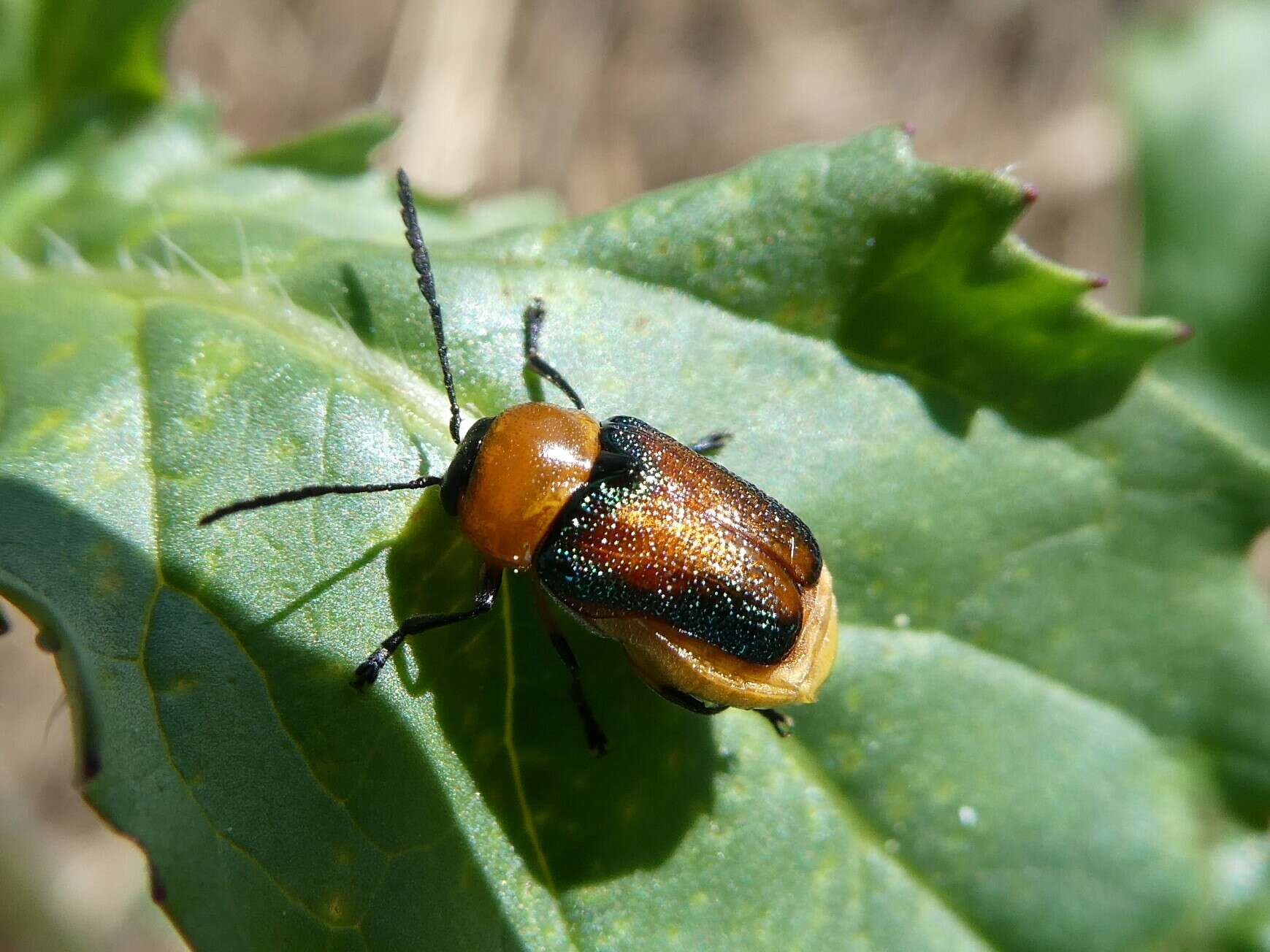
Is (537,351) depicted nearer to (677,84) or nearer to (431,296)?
(431,296)

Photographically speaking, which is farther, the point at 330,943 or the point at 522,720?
the point at 522,720

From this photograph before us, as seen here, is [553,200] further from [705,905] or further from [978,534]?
[705,905]

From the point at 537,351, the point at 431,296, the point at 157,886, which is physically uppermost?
the point at 431,296

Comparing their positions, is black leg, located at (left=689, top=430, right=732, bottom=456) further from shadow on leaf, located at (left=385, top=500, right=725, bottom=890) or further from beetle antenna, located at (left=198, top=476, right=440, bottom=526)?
beetle antenna, located at (left=198, top=476, right=440, bottom=526)

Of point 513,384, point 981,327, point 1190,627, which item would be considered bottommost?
point 1190,627

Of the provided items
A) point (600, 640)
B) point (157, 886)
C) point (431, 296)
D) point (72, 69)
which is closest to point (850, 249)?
point (431, 296)

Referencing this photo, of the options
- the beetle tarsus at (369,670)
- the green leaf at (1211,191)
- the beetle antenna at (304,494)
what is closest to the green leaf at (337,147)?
the beetle antenna at (304,494)

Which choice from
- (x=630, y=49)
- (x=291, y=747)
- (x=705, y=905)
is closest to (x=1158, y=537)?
(x=705, y=905)
